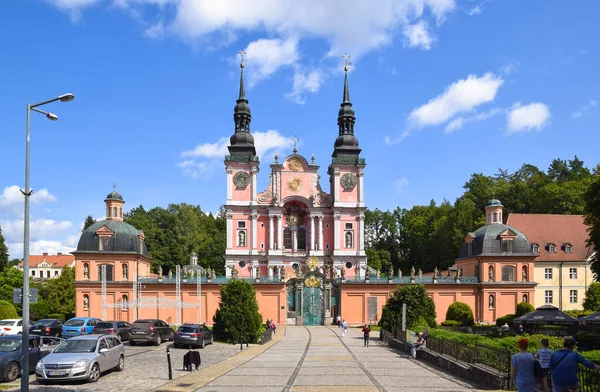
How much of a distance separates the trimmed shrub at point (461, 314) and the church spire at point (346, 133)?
1029 inches

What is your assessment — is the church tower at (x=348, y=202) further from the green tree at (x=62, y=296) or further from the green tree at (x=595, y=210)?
the green tree at (x=595, y=210)

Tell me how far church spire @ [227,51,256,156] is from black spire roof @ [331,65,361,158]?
10460mm

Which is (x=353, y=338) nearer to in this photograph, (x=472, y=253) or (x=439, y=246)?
(x=472, y=253)

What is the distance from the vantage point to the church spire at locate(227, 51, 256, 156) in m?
72.8

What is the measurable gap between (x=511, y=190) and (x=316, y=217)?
33.6m

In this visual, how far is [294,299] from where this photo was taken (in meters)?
54.9

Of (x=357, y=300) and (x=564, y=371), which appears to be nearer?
(x=564, y=371)

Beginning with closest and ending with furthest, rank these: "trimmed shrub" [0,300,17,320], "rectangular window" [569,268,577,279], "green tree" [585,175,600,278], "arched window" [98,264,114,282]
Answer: "green tree" [585,175,600,278]
"trimmed shrub" [0,300,17,320]
"arched window" [98,264,114,282]
"rectangular window" [569,268,577,279]

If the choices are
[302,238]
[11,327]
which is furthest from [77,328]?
[302,238]

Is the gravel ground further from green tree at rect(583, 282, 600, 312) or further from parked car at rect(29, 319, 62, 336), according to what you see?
green tree at rect(583, 282, 600, 312)

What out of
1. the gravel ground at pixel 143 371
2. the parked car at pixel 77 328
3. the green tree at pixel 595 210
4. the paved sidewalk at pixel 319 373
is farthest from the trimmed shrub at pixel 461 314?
the parked car at pixel 77 328

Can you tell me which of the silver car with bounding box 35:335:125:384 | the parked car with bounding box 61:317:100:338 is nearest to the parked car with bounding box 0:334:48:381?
the silver car with bounding box 35:335:125:384

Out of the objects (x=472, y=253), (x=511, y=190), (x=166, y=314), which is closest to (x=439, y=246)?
(x=511, y=190)

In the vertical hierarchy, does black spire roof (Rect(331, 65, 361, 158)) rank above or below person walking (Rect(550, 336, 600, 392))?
above
